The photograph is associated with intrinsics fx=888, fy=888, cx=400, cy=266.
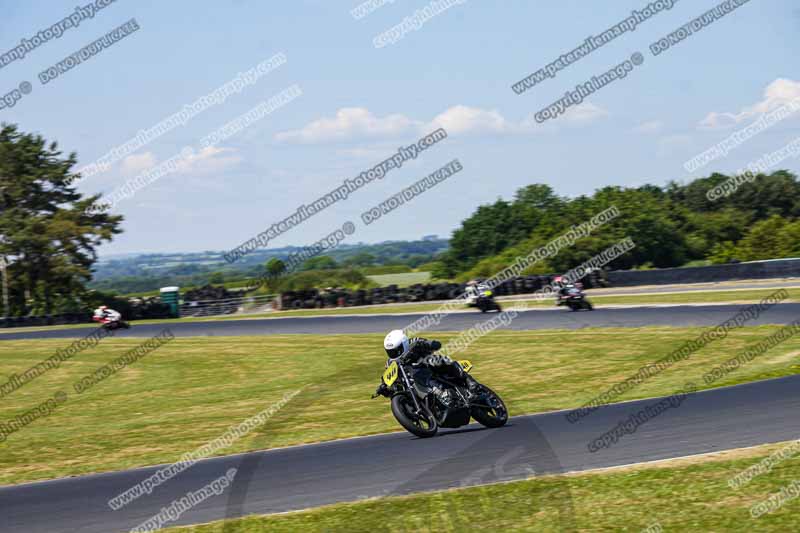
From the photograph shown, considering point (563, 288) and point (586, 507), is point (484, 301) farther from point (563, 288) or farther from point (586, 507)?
point (586, 507)

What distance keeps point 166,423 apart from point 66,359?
13.9 m

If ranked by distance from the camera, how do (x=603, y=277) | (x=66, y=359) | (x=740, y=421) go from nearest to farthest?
(x=740, y=421)
(x=66, y=359)
(x=603, y=277)

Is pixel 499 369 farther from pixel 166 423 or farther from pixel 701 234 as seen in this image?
pixel 701 234

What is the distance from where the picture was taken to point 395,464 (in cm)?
973

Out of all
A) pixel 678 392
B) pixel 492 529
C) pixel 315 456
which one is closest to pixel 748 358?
pixel 678 392

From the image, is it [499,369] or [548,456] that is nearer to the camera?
[548,456]

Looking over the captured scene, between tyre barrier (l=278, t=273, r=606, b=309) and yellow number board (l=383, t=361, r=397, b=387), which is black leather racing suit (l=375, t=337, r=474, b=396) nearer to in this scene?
yellow number board (l=383, t=361, r=397, b=387)

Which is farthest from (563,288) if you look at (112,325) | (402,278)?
(402,278)

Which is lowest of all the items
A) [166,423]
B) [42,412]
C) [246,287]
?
[166,423]

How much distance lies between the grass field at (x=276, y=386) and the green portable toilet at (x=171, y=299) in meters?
A: 17.7

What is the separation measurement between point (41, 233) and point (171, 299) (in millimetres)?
13265

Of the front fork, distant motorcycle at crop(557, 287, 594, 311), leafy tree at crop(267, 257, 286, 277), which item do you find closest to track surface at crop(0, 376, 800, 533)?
the front fork

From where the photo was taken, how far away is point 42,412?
17.9 metres

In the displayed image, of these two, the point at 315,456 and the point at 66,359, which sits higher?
the point at 66,359
